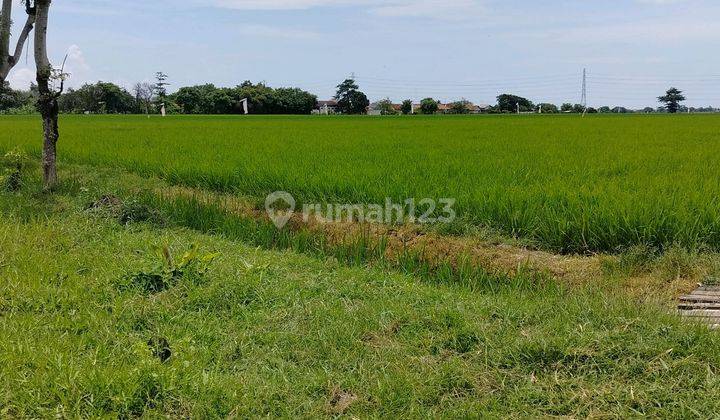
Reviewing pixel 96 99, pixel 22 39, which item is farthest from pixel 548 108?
pixel 22 39

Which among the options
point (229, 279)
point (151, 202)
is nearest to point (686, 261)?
point (229, 279)

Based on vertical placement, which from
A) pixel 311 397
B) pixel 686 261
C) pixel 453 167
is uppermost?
pixel 453 167

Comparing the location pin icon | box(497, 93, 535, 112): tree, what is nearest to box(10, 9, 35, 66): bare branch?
the location pin icon

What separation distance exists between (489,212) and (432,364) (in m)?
2.58

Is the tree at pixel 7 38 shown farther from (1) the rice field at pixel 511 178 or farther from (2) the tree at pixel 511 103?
(2) the tree at pixel 511 103

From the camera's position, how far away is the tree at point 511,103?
52.1 m

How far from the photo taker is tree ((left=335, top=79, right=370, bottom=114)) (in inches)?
2020

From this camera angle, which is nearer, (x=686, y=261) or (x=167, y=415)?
(x=167, y=415)

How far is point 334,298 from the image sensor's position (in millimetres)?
3258

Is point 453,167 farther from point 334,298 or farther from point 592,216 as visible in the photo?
point 334,298

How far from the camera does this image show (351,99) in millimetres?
51438

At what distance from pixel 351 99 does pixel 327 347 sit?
165 ft

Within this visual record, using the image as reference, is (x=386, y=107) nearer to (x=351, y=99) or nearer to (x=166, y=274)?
(x=351, y=99)

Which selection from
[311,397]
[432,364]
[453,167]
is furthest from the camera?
[453,167]
